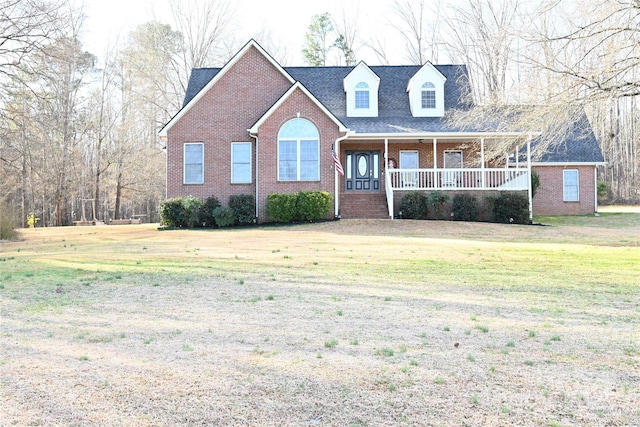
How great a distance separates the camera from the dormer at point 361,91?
24.4 m

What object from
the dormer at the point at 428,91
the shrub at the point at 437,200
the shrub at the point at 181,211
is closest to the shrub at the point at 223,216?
the shrub at the point at 181,211

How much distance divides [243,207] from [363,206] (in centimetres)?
510

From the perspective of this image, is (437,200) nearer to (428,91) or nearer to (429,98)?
(429,98)

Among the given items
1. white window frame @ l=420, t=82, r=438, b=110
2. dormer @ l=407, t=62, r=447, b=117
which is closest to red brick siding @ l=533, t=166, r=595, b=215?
dormer @ l=407, t=62, r=447, b=117

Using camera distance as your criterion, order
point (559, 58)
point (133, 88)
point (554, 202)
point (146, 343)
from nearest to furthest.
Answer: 1. point (146, 343)
2. point (559, 58)
3. point (554, 202)
4. point (133, 88)

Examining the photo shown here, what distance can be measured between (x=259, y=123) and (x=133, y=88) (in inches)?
912

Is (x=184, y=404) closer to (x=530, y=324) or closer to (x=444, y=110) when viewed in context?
(x=530, y=324)

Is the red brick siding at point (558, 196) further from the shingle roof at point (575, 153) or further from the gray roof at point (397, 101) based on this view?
the gray roof at point (397, 101)

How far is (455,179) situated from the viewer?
22.2m

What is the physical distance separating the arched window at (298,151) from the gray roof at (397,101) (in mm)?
2261

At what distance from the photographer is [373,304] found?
6.91 metres

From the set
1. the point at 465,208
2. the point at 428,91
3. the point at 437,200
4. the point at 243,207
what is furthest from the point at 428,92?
the point at 243,207

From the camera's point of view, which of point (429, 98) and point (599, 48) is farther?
point (429, 98)

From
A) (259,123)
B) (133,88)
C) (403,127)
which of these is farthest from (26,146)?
(403,127)
